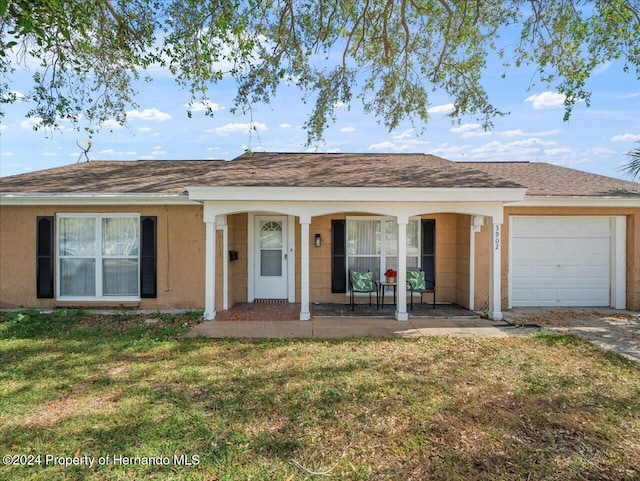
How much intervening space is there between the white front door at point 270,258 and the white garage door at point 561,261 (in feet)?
19.6

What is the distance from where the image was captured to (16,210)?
867cm

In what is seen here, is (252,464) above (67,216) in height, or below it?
below

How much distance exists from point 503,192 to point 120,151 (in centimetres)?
1302

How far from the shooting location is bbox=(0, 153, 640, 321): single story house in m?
7.81

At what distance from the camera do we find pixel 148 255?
8727 millimetres

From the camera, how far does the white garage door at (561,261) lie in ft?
31.0

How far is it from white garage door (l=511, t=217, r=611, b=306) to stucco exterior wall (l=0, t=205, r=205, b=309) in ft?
26.1

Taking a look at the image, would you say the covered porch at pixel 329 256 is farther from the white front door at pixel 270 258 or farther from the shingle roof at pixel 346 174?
the shingle roof at pixel 346 174

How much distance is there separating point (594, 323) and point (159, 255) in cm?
980

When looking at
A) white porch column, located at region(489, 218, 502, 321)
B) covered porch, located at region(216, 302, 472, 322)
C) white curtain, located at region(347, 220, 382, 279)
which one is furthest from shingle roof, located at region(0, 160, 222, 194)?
white porch column, located at region(489, 218, 502, 321)

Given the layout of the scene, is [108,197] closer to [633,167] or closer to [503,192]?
[503,192]

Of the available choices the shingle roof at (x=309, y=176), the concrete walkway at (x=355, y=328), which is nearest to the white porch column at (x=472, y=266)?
the concrete walkway at (x=355, y=328)

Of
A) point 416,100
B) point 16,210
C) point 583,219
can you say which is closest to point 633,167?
point 583,219

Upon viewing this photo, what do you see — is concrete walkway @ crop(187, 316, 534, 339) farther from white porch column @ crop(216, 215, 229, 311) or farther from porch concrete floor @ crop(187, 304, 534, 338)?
white porch column @ crop(216, 215, 229, 311)
